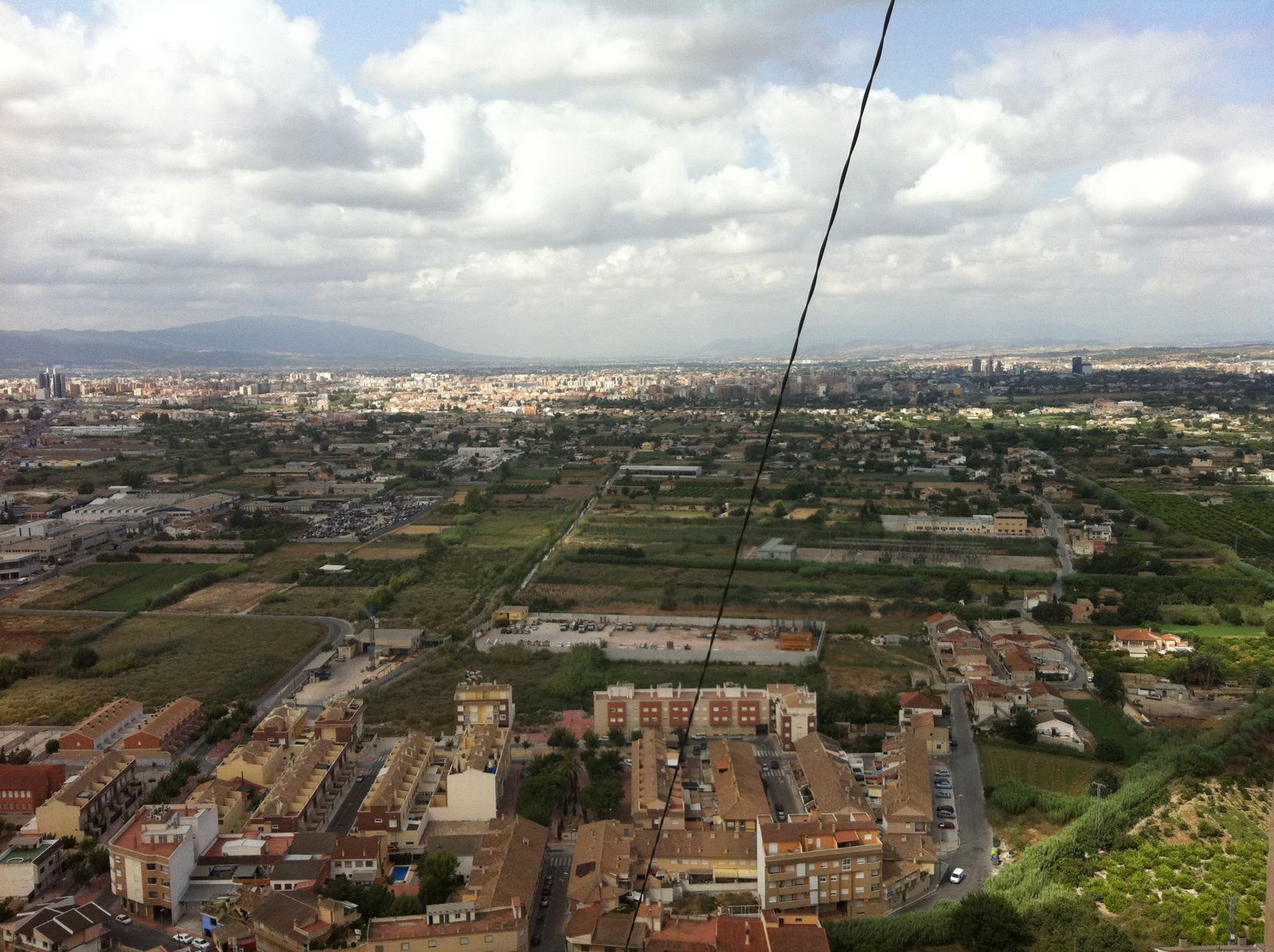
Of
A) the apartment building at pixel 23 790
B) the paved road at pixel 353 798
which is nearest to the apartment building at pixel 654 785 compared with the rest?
the paved road at pixel 353 798

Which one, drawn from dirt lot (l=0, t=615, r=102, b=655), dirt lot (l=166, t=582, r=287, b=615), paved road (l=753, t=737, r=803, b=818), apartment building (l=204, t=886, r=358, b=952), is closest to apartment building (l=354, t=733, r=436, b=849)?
apartment building (l=204, t=886, r=358, b=952)

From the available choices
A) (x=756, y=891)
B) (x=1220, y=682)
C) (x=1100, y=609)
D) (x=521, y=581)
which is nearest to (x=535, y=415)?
(x=521, y=581)

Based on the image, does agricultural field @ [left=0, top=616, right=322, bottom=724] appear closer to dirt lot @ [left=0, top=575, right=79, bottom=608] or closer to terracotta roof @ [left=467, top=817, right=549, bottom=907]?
dirt lot @ [left=0, top=575, right=79, bottom=608]

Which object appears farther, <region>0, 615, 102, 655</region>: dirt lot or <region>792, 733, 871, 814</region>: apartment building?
<region>0, 615, 102, 655</region>: dirt lot

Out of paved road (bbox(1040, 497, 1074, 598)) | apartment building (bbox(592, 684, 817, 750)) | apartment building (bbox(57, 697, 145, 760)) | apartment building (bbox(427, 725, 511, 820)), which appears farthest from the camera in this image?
paved road (bbox(1040, 497, 1074, 598))

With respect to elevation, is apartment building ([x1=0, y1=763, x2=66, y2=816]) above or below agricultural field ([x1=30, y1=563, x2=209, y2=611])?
above

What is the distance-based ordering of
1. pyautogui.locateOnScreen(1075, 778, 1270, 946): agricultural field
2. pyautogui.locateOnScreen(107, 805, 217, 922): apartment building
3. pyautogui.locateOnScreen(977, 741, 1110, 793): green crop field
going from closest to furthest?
1. pyautogui.locateOnScreen(1075, 778, 1270, 946): agricultural field
2. pyautogui.locateOnScreen(107, 805, 217, 922): apartment building
3. pyautogui.locateOnScreen(977, 741, 1110, 793): green crop field

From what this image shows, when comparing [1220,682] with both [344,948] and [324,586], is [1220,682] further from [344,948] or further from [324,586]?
[324,586]
